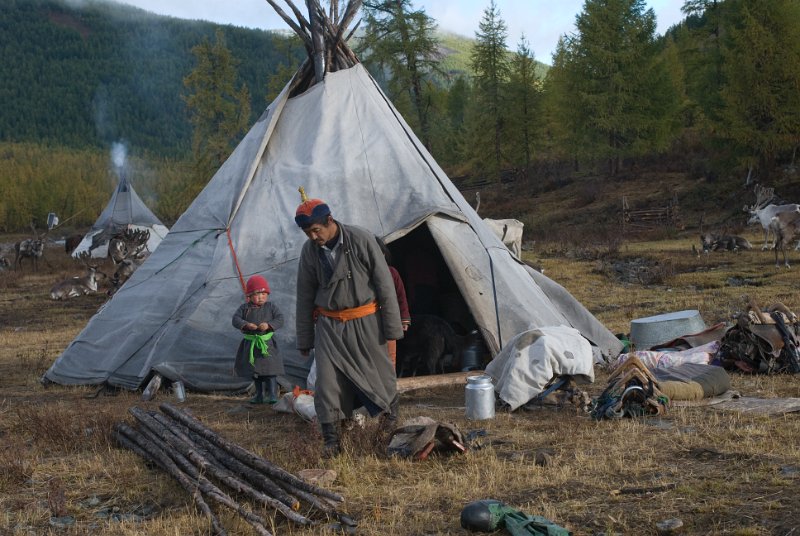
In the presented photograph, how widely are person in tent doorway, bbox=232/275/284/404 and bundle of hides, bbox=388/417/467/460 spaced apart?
7.11ft

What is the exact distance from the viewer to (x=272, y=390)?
703 cm

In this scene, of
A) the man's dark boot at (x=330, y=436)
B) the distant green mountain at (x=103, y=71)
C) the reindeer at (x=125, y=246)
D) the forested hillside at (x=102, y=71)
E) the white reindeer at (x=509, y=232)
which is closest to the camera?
the man's dark boot at (x=330, y=436)

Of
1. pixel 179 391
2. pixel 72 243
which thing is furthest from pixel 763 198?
pixel 72 243

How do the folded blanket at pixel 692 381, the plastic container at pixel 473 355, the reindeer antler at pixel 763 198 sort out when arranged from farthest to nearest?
the reindeer antler at pixel 763 198
the plastic container at pixel 473 355
the folded blanket at pixel 692 381

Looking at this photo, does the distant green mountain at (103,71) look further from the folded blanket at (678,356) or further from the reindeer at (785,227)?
the folded blanket at (678,356)

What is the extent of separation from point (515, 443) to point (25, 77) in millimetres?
145661

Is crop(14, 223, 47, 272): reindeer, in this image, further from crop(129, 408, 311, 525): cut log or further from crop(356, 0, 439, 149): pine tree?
crop(129, 408, 311, 525): cut log

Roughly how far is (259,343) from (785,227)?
447 inches

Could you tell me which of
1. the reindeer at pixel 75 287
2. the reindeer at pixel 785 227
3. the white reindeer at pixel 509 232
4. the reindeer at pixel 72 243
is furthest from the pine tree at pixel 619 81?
the reindeer at pixel 75 287

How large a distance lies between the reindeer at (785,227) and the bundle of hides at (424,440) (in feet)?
38.3

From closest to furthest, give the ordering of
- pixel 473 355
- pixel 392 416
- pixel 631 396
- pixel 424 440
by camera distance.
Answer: pixel 424 440
pixel 392 416
pixel 631 396
pixel 473 355

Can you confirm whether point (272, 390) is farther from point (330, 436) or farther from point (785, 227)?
point (785, 227)

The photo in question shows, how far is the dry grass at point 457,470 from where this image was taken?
12.8 feet

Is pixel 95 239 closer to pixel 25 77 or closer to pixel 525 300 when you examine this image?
pixel 525 300
